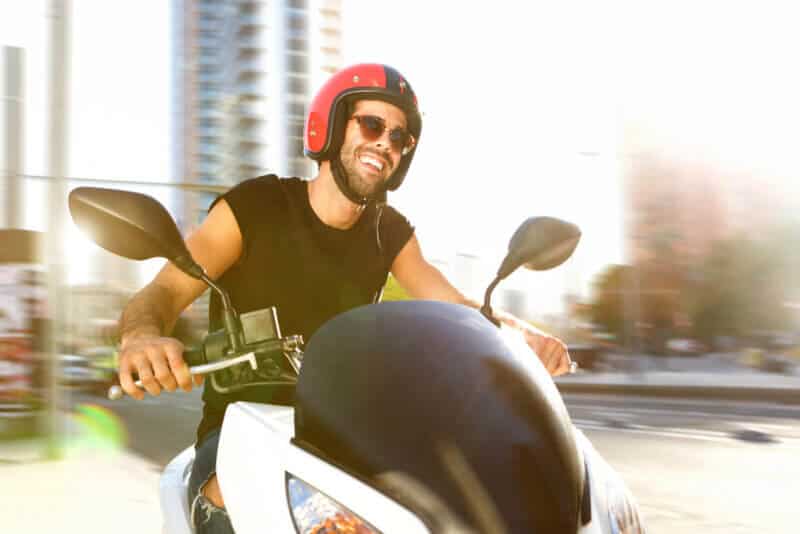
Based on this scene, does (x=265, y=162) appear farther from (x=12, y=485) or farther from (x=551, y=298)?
(x=12, y=485)

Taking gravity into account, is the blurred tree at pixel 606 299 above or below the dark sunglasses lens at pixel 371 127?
below

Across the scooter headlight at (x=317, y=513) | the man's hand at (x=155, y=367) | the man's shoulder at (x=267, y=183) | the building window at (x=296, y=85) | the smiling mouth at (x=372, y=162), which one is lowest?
the scooter headlight at (x=317, y=513)

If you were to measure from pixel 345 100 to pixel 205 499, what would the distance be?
3.36 feet

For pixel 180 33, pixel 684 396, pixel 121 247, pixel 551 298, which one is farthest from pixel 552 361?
pixel 180 33

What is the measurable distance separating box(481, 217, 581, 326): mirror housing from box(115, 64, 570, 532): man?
177 millimetres

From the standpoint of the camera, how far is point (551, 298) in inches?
1240

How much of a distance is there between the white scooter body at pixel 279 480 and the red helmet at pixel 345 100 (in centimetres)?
91

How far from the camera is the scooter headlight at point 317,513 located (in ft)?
4.36

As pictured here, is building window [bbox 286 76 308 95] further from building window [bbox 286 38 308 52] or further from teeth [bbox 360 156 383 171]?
teeth [bbox 360 156 383 171]

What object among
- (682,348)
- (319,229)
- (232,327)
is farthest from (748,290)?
(232,327)

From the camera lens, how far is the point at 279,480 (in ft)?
4.73

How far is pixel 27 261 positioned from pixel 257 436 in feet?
33.2

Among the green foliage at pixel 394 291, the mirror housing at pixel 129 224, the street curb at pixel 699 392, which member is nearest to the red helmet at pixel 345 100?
the green foliage at pixel 394 291

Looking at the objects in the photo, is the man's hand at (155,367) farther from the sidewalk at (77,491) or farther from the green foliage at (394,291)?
the sidewalk at (77,491)
